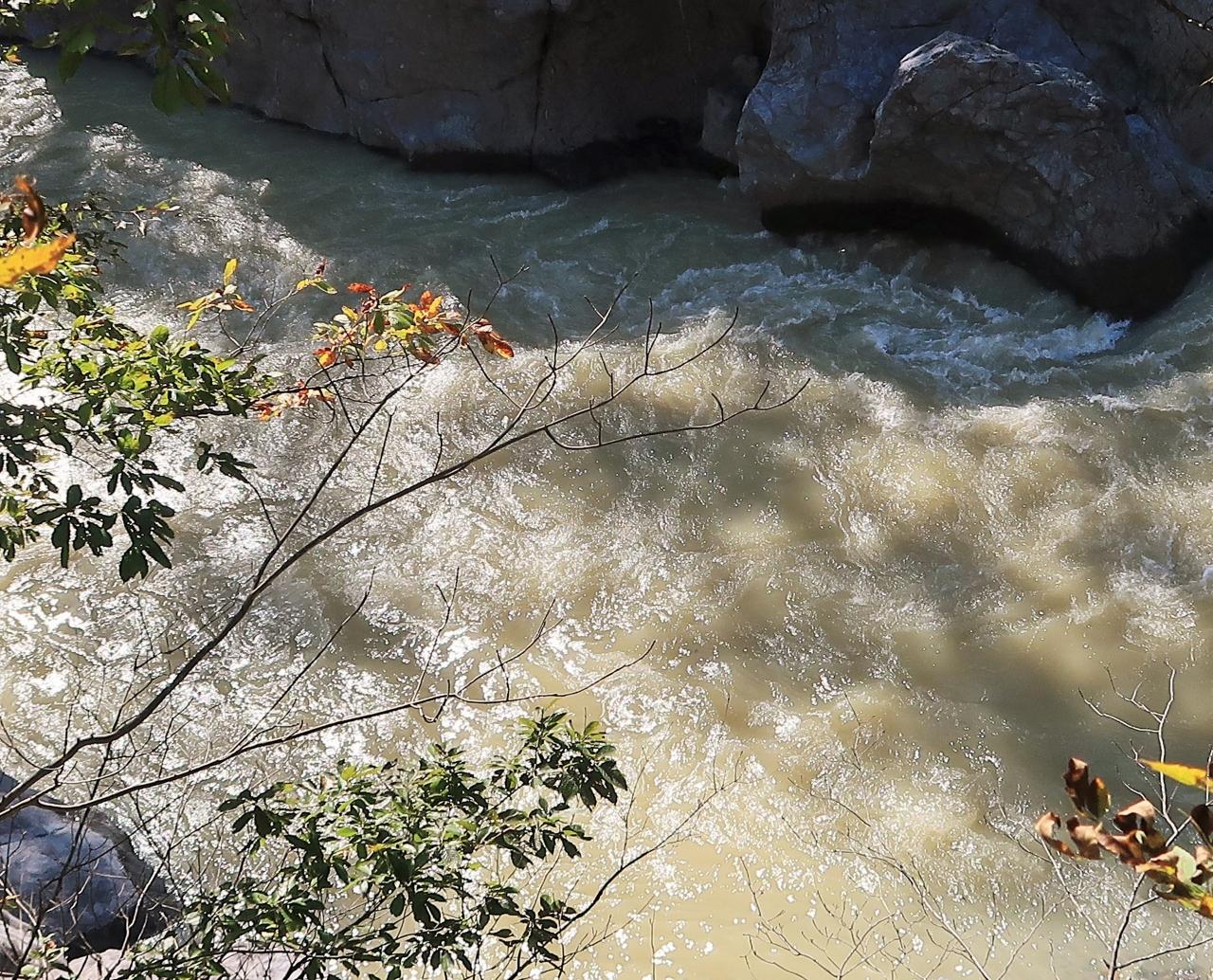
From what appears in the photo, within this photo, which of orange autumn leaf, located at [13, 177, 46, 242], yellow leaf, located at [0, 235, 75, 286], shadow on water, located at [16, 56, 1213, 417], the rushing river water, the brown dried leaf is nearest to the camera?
yellow leaf, located at [0, 235, 75, 286]

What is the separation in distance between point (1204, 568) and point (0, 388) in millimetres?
4526

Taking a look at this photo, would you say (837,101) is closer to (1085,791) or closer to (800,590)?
Answer: (800,590)

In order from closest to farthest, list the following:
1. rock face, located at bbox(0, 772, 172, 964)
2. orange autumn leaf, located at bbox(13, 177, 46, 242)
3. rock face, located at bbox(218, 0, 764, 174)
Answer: orange autumn leaf, located at bbox(13, 177, 46, 242)
rock face, located at bbox(0, 772, 172, 964)
rock face, located at bbox(218, 0, 764, 174)

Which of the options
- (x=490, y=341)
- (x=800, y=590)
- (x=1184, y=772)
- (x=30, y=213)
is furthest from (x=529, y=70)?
(x=1184, y=772)

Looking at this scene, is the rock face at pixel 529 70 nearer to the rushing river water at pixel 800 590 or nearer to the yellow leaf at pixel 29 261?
the rushing river water at pixel 800 590

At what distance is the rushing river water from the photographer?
3018mm

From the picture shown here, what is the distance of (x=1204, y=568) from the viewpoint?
12.8 feet

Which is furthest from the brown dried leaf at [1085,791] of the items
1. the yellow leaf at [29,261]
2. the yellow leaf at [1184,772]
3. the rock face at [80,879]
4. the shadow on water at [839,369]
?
the shadow on water at [839,369]

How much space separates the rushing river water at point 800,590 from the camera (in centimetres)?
302

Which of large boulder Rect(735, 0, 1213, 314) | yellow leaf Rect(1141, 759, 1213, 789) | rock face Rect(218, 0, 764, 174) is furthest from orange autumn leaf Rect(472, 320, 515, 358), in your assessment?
rock face Rect(218, 0, 764, 174)

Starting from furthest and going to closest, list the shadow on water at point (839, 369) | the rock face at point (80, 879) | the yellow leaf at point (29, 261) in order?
the shadow on water at point (839, 369)
the rock face at point (80, 879)
the yellow leaf at point (29, 261)

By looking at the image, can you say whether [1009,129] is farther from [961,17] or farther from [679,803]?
[679,803]

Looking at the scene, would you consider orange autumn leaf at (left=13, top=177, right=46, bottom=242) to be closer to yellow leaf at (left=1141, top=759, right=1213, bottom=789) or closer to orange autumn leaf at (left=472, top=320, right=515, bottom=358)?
yellow leaf at (left=1141, top=759, right=1213, bottom=789)

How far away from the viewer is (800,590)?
12.9 ft
